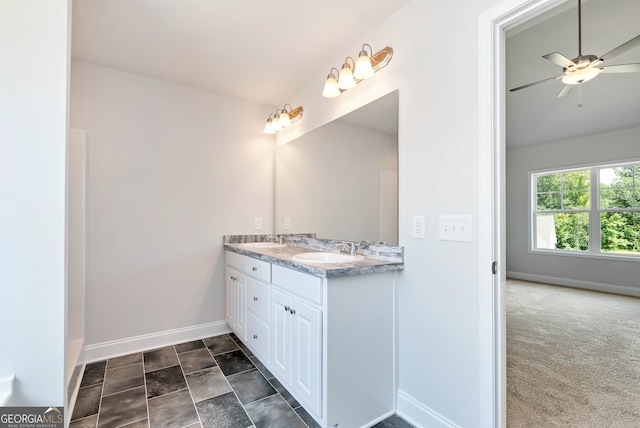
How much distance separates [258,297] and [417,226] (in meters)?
1.25

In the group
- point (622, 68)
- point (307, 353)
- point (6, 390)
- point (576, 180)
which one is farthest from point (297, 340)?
point (576, 180)

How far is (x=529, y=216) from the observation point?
531 centimetres

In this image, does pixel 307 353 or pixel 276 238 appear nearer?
pixel 307 353

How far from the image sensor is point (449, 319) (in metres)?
1.40

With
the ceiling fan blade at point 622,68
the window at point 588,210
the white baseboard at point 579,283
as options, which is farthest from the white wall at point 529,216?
the ceiling fan blade at point 622,68

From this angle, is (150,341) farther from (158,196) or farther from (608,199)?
(608,199)

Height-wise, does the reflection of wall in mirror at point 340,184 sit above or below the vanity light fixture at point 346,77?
below

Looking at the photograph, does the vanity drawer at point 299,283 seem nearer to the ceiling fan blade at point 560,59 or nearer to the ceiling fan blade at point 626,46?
the ceiling fan blade at point 560,59

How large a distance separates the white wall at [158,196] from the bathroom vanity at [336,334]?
1178 millimetres

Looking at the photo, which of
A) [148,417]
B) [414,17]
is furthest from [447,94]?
[148,417]

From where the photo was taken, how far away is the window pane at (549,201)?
201 inches

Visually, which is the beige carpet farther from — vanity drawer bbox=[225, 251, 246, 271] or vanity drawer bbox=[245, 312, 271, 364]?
vanity drawer bbox=[225, 251, 246, 271]

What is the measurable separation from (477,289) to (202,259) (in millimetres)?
2375

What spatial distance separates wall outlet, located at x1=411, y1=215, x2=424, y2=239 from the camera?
60.5 inches
